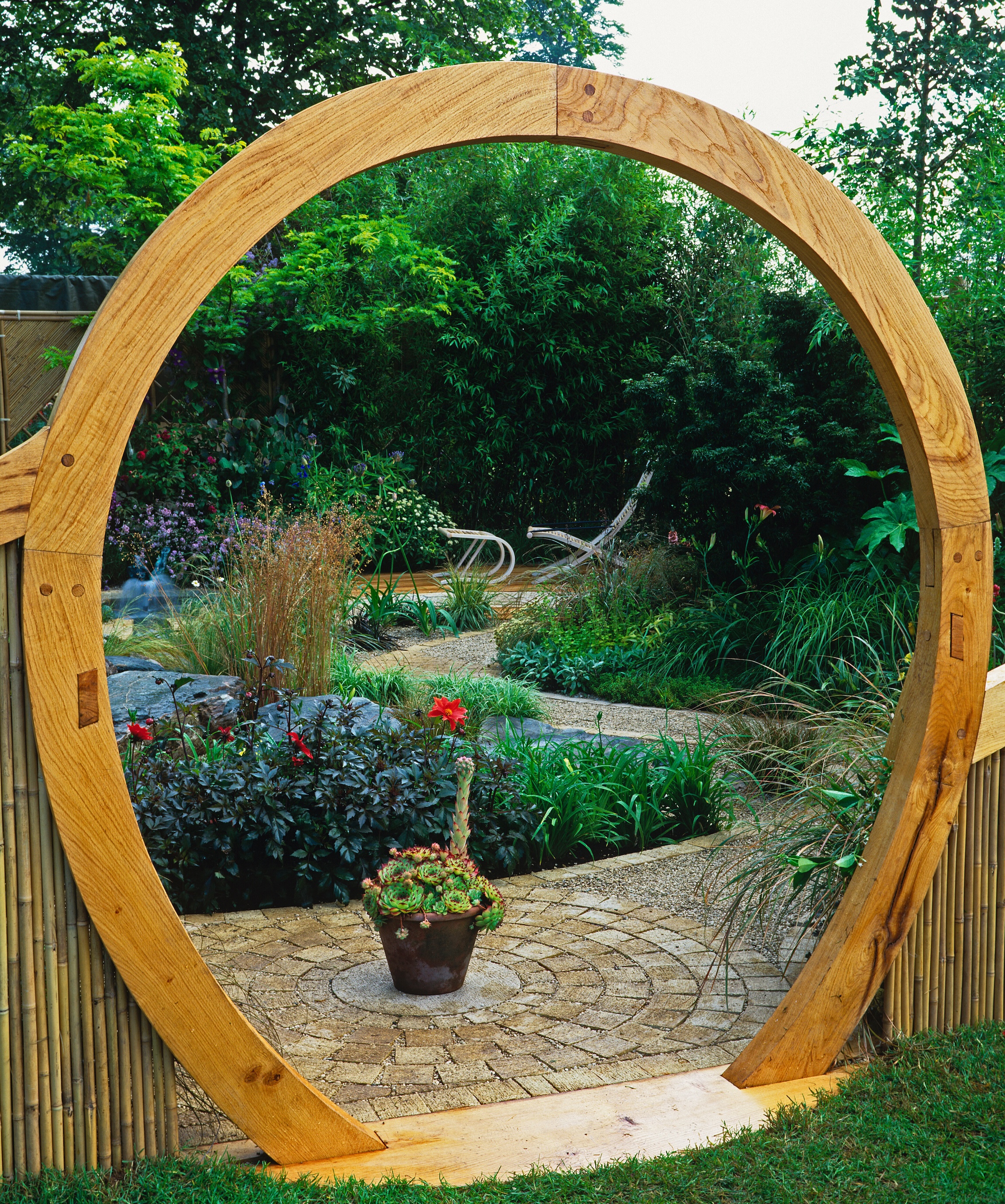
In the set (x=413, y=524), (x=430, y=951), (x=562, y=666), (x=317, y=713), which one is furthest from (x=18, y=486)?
(x=413, y=524)

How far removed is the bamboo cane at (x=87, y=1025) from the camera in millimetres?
1842

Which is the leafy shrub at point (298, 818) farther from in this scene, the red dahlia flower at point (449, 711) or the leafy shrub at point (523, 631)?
the leafy shrub at point (523, 631)

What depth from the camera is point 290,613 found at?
5.01m

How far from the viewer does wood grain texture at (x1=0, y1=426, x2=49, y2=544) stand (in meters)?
1.68

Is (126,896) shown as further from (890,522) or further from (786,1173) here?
(890,522)

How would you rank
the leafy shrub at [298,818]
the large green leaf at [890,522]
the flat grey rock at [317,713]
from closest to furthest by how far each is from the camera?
the leafy shrub at [298,818]
the flat grey rock at [317,713]
the large green leaf at [890,522]

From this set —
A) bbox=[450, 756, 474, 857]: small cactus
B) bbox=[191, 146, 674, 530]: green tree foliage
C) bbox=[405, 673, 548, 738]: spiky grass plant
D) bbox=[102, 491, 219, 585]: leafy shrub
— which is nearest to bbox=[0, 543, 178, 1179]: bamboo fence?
bbox=[450, 756, 474, 857]: small cactus

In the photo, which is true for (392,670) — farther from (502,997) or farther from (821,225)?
(821,225)

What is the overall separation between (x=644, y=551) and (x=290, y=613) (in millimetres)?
4356

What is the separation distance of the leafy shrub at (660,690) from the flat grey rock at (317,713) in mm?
1951

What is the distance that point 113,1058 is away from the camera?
1879 mm

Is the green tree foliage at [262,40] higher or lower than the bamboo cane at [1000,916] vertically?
higher

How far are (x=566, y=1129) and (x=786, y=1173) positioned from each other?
460 mm

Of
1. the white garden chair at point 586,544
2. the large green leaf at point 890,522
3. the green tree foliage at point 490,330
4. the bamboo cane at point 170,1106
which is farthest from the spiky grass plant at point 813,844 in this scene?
the green tree foliage at point 490,330
